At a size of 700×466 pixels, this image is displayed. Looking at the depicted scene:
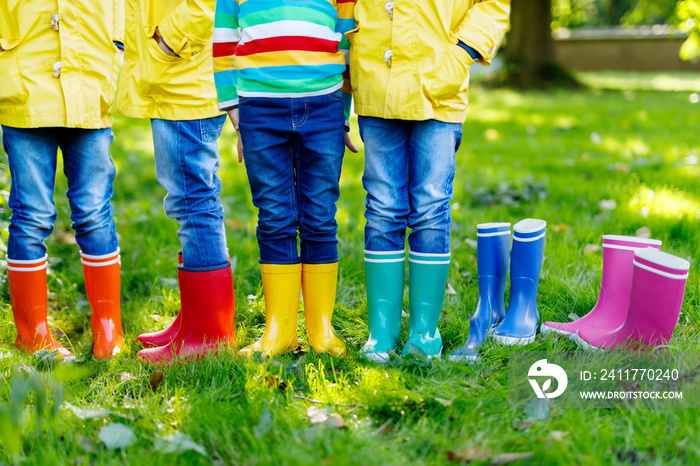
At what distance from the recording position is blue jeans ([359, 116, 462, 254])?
89.2 inches

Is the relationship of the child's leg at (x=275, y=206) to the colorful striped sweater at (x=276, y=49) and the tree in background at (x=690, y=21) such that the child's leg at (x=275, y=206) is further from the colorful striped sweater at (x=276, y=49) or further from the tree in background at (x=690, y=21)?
the tree in background at (x=690, y=21)

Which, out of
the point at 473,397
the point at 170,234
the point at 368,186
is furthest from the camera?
the point at 170,234

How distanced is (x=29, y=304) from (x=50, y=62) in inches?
37.5

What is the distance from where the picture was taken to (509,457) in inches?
62.9

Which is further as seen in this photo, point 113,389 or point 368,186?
point 368,186

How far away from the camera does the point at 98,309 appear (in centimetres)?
259

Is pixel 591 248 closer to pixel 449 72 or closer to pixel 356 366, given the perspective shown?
pixel 449 72

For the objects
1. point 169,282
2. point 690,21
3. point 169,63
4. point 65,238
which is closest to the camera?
point 169,63

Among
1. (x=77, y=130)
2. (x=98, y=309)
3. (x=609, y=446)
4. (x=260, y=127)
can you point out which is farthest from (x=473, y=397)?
(x=77, y=130)

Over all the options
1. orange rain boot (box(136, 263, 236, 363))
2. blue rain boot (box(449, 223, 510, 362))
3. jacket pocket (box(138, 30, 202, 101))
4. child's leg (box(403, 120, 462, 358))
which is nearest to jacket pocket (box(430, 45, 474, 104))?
child's leg (box(403, 120, 462, 358))

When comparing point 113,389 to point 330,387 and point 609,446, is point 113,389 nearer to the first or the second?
point 330,387

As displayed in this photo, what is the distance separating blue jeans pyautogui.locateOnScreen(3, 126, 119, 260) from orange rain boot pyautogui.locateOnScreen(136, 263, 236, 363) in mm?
459

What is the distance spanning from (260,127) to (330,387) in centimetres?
93

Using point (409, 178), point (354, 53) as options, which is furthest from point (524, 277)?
point (354, 53)
